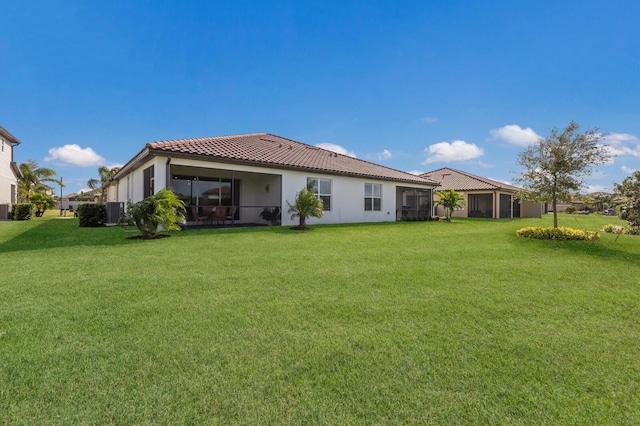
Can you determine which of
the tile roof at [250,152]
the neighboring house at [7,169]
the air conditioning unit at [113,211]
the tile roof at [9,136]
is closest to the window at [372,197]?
the tile roof at [250,152]

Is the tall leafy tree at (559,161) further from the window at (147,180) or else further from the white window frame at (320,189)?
the window at (147,180)

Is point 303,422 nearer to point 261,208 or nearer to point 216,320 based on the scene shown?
point 216,320

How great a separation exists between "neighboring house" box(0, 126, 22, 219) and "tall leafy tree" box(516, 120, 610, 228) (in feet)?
89.9

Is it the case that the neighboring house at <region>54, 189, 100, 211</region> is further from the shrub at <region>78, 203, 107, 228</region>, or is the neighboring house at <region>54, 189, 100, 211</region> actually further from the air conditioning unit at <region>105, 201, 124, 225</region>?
the shrub at <region>78, 203, 107, 228</region>

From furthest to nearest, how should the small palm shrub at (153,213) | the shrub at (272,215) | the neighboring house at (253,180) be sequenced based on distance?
the shrub at (272,215) → the neighboring house at (253,180) → the small palm shrub at (153,213)

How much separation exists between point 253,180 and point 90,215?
7.54 meters

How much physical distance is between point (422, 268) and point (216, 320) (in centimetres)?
400

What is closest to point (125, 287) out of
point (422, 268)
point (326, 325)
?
point (326, 325)

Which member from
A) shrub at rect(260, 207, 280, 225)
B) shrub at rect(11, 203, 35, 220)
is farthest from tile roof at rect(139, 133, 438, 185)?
shrub at rect(11, 203, 35, 220)

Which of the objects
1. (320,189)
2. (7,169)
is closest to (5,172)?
(7,169)

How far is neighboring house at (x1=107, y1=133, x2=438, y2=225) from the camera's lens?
11.6 m

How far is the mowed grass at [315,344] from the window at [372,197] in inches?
472

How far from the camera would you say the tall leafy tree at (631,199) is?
821 cm

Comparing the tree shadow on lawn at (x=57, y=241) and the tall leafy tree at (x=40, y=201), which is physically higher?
the tall leafy tree at (x=40, y=201)
